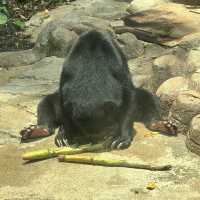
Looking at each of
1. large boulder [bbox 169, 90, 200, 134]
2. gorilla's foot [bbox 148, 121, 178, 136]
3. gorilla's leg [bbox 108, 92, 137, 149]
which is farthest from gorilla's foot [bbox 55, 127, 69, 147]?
large boulder [bbox 169, 90, 200, 134]

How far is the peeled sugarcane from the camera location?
574 cm

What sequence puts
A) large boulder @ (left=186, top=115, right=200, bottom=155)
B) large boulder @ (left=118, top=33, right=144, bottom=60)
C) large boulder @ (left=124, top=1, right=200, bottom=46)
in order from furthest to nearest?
large boulder @ (left=118, top=33, right=144, bottom=60)
large boulder @ (left=124, top=1, right=200, bottom=46)
large boulder @ (left=186, top=115, right=200, bottom=155)

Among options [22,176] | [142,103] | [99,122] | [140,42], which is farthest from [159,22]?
[22,176]

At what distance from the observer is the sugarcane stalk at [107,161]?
5.48m

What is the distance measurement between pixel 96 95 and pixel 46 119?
756 mm

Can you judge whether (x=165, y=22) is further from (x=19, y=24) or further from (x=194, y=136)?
(x=194, y=136)

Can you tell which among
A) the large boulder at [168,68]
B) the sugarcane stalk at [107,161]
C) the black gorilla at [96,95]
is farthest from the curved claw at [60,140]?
the large boulder at [168,68]

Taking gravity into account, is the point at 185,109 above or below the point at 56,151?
above

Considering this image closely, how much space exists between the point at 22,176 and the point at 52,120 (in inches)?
45.4

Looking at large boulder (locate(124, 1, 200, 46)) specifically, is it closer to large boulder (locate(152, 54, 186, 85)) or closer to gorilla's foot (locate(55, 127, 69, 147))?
large boulder (locate(152, 54, 186, 85))

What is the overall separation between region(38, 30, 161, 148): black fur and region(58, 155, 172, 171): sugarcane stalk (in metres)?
0.37

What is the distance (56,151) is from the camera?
580cm

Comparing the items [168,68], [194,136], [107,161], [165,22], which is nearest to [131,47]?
[165,22]

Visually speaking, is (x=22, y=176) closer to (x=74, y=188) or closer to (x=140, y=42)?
(x=74, y=188)
